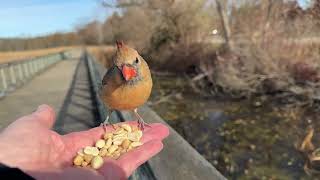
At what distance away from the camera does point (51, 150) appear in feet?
10.2

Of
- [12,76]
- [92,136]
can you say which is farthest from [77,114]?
[12,76]

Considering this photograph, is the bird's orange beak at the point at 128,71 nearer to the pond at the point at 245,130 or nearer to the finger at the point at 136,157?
the finger at the point at 136,157

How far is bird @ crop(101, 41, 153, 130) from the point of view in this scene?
2.85 metres

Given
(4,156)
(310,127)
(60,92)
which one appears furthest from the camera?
(60,92)

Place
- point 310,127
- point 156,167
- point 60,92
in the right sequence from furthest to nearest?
point 60,92 → point 310,127 → point 156,167

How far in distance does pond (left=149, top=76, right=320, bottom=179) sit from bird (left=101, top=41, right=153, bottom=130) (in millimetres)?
5719

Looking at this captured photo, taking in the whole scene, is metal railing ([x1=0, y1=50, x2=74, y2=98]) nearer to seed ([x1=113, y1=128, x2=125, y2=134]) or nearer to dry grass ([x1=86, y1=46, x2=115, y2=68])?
dry grass ([x1=86, y1=46, x2=115, y2=68])

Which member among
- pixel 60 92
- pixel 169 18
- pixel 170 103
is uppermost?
pixel 169 18

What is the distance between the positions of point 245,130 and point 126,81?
9449 mm

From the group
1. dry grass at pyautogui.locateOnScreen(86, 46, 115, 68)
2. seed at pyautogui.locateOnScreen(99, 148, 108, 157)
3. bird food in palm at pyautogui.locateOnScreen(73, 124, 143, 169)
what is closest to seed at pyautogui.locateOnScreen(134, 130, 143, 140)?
bird food in palm at pyautogui.locateOnScreen(73, 124, 143, 169)

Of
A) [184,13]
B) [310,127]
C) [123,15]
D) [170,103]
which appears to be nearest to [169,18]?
[184,13]

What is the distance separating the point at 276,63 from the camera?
1555cm

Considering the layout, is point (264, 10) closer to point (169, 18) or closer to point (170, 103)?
point (170, 103)

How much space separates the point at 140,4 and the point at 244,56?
9.98m
